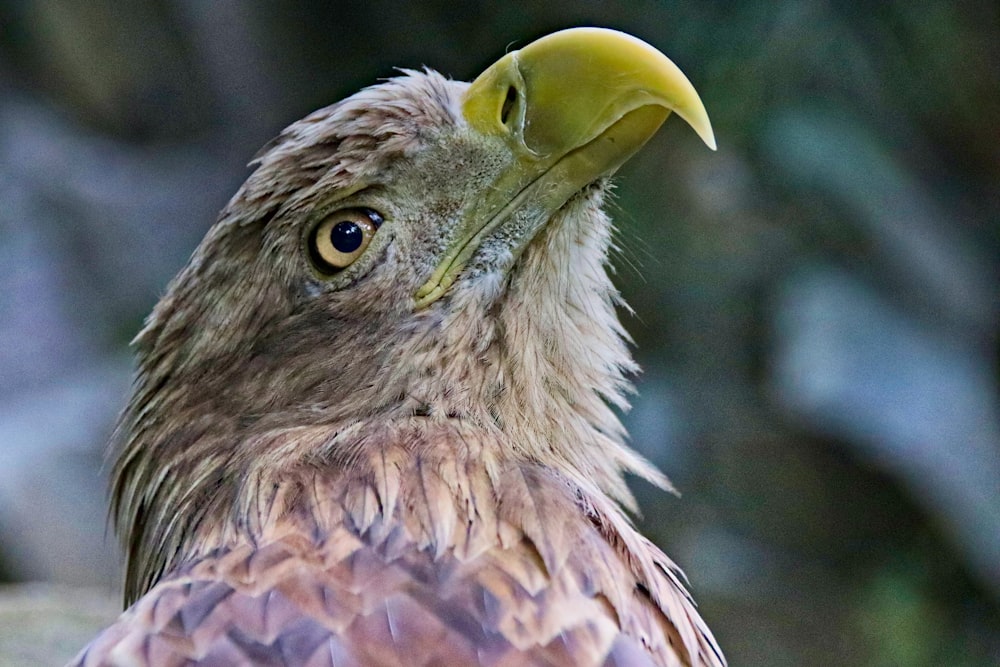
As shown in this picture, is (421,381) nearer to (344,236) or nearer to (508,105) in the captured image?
(344,236)

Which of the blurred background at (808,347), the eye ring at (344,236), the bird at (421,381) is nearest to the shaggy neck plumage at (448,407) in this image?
the bird at (421,381)

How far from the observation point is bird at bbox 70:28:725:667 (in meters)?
1.79

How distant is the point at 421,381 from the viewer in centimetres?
205

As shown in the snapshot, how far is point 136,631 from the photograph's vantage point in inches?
66.8

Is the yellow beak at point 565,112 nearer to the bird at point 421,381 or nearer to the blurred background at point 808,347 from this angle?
the bird at point 421,381

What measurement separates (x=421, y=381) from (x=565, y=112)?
19.9 inches

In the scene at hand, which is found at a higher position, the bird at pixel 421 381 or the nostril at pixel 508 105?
the nostril at pixel 508 105

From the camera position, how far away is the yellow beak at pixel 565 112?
186 centimetres

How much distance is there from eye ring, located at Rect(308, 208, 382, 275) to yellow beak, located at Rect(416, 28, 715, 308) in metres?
0.13

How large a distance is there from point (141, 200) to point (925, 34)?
3.76 metres

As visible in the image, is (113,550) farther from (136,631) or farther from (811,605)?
(136,631)

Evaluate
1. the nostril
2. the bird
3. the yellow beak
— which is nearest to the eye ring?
the bird

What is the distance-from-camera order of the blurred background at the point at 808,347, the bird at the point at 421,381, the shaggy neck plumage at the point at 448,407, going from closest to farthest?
1. the bird at the point at 421,381
2. the shaggy neck plumage at the point at 448,407
3. the blurred background at the point at 808,347

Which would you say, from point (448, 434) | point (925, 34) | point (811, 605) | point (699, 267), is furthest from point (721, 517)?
point (448, 434)
